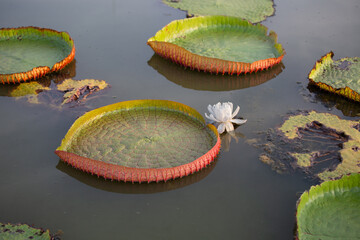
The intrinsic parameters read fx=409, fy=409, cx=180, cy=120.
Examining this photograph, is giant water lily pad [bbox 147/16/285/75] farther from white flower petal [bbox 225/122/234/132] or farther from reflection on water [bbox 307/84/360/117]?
white flower petal [bbox 225/122/234/132]

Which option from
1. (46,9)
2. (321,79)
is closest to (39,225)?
(321,79)

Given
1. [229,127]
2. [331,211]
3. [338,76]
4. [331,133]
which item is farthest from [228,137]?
[338,76]

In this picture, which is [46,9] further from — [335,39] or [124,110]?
[335,39]

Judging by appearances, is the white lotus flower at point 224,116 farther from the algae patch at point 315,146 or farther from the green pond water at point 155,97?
the algae patch at point 315,146

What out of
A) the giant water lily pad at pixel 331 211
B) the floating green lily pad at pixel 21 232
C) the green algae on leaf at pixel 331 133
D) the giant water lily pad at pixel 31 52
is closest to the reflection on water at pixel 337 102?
the green algae on leaf at pixel 331 133

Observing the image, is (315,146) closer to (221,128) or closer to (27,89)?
(221,128)

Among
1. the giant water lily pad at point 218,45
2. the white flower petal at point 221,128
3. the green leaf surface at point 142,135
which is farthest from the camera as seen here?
the giant water lily pad at point 218,45

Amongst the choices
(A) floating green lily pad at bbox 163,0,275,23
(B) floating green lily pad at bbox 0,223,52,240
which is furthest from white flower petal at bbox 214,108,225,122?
(A) floating green lily pad at bbox 163,0,275,23
